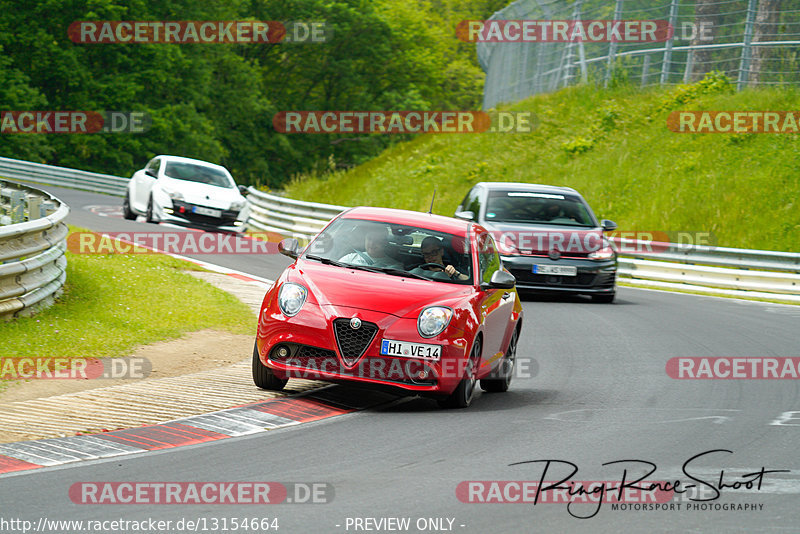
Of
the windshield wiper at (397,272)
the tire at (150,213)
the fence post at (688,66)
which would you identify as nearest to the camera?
the windshield wiper at (397,272)

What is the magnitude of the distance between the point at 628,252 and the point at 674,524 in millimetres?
18368

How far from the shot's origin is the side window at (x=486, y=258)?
9797 millimetres

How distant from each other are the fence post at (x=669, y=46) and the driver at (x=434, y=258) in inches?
928

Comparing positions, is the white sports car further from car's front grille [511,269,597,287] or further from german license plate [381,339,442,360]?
german license plate [381,339,442,360]

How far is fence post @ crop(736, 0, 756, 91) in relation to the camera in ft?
96.7

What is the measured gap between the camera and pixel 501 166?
115 ft

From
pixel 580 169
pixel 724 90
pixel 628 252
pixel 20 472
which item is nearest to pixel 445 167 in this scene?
pixel 580 169

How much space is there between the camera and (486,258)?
1012 centimetres

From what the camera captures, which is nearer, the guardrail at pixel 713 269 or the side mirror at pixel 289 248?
the side mirror at pixel 289 248
